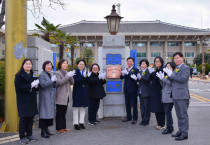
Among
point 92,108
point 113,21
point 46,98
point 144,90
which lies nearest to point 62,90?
point 46,98

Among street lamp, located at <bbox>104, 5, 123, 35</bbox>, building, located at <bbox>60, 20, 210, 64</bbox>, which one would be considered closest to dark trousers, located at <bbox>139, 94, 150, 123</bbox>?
street lamp, located at <bbox>104, 5, 123, 35</bbox>

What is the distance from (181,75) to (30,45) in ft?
15.2

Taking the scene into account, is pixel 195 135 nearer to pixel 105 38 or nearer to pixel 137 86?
pixel 137 86

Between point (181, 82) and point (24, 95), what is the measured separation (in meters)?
3.41

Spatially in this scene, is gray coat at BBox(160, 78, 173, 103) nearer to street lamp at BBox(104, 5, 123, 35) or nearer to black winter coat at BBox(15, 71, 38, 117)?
black winter coat at BBox(15, 71, 38, 117)

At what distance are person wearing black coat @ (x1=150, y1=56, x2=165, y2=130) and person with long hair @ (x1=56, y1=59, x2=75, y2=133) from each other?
2.12 m

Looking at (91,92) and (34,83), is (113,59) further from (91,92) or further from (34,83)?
(34,83)

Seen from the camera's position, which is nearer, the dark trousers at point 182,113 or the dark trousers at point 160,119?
the dark trousers at point 182,113

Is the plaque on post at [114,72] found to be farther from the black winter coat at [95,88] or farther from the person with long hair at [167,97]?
the person with long hair at [167,97]

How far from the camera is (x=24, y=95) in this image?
500 cm

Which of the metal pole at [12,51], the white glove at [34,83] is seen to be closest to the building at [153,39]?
the metal pole at [12,51]

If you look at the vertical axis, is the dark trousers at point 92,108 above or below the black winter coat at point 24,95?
below

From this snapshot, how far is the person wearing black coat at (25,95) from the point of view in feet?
16.1

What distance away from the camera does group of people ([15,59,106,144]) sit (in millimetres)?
4984
